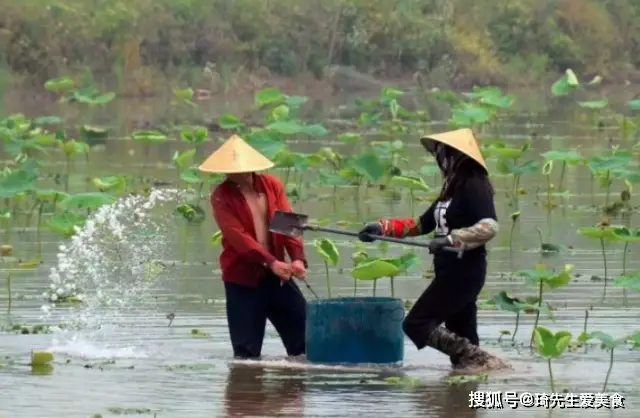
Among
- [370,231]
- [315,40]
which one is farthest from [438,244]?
[315,40]

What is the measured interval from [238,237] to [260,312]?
45 cm

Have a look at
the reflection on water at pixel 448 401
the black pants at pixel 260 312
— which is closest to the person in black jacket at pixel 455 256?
the reflection on water at pixel 448 401

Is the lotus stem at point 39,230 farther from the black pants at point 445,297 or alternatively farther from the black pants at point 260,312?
the black pants at point 445,297

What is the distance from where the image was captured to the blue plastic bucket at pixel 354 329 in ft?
31.1

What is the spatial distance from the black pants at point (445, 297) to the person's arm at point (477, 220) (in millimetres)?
155

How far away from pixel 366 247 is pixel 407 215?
8.65ft

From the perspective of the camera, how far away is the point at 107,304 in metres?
11.6

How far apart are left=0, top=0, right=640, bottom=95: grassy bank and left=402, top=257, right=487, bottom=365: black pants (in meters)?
29.2

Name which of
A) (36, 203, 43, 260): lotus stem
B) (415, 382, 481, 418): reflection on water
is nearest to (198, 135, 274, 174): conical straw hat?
(415, 382, 481, 418): reflection on water

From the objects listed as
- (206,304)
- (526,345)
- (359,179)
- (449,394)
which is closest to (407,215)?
(359,179)

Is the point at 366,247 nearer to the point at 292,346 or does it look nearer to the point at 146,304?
the point at 146,304

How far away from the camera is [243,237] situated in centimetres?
941

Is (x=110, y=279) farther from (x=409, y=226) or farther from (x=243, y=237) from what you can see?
(x=409, y=226)

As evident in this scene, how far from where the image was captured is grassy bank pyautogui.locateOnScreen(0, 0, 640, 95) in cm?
4019
